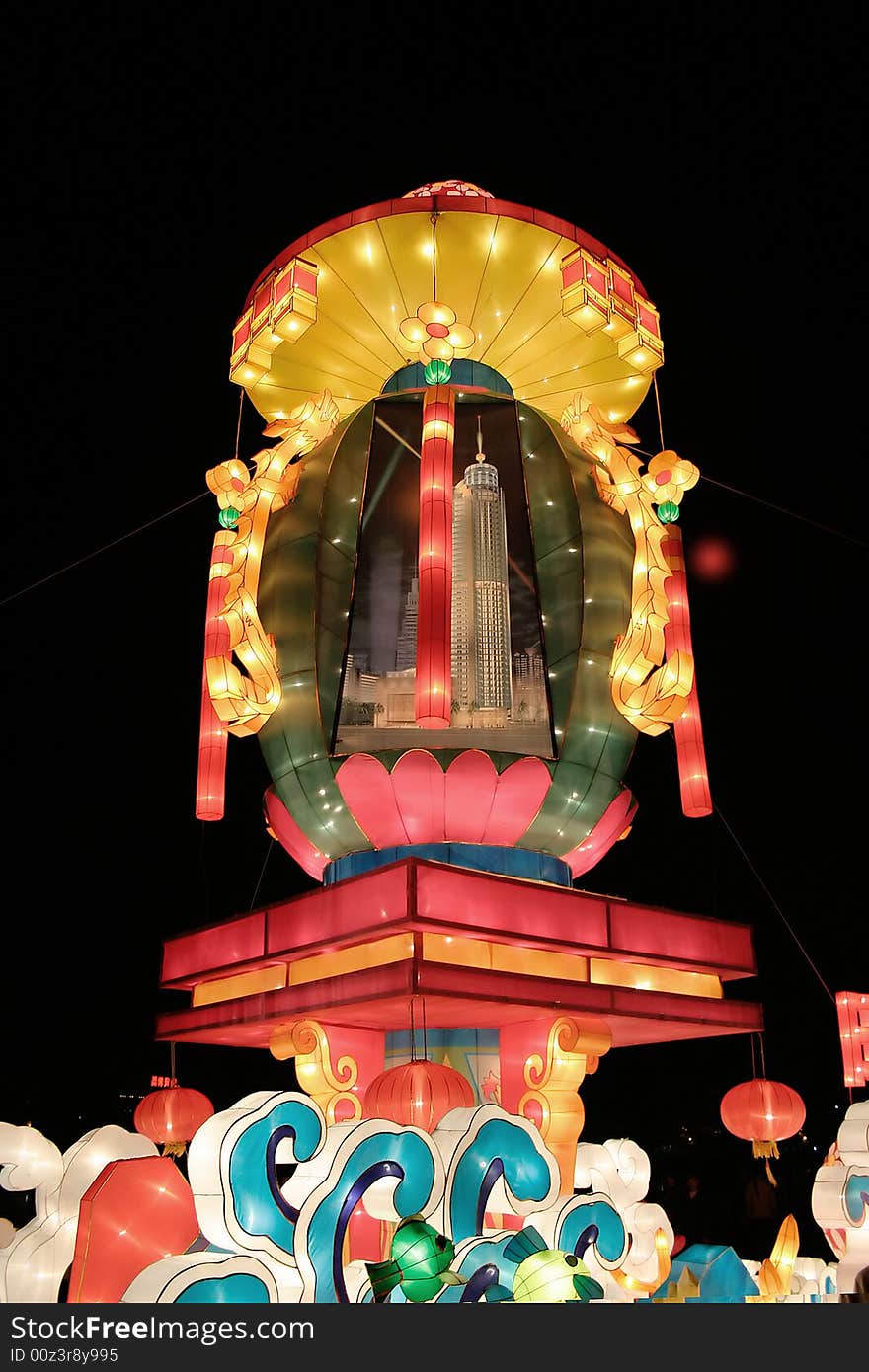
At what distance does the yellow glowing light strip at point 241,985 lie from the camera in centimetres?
1248

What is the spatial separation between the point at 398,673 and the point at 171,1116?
535 cm

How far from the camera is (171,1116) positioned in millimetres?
11961

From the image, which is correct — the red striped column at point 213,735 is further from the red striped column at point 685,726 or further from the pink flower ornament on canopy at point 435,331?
the red striped column at point 685,726

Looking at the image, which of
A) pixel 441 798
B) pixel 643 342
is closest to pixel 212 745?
pixel 441 798

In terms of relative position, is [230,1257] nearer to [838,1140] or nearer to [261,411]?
[838,1140]

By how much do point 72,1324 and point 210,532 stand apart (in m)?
18.2

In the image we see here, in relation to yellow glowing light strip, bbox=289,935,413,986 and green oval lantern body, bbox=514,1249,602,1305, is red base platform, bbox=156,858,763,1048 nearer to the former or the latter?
yellow glowing light strip, bbox=289,935,413,986

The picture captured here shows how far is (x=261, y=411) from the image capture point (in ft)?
52.5

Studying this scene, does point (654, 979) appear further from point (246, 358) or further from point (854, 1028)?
point (246, 358)

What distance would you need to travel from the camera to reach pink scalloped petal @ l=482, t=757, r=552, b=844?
12.1m

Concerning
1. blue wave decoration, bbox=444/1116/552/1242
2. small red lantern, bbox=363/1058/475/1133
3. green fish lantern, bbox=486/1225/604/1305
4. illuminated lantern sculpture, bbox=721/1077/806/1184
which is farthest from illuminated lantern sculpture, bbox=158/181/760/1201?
green fish lantern, bbox=486/1225/604/1305

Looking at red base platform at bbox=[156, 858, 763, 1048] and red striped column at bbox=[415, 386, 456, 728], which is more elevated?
red striped column at bbox=[415, 386, 456, 728]

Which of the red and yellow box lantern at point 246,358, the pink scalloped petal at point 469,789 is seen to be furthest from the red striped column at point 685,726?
the red and yellow box lantern at point 246,358

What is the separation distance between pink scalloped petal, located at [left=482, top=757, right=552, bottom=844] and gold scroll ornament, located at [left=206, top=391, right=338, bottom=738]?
9.07ft
